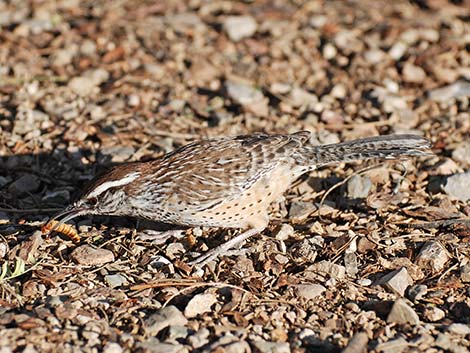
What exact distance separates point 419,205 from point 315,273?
135 cm

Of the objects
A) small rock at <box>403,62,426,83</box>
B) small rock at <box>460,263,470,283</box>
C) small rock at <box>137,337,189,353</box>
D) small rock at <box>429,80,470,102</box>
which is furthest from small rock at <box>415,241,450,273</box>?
small rock at <box>403,62,426,83</box>

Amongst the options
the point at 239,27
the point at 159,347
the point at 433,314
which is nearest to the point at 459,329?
the point at 433,314

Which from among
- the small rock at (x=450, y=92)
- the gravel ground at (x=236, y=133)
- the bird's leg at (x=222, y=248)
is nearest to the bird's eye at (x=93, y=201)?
the gravel ground at (x=236, y=133)

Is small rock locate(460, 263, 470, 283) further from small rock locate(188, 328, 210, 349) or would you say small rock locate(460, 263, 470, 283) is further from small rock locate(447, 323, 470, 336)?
small rock locate(188, 328, 210, 349)

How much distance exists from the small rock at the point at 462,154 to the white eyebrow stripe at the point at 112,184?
2.99 metres

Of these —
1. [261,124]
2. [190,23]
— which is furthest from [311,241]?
[190,23]

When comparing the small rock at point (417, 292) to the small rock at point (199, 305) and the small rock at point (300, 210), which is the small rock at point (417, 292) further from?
the small rock at point (199, 305)

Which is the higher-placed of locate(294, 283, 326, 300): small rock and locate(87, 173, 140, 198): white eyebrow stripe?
locate(87, 173, 140, 198): white eyebrow stripe

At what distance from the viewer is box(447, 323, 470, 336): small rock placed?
4.99m

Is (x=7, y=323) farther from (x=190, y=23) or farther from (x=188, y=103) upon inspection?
(x=190, y=23)

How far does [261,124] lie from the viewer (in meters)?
7.75

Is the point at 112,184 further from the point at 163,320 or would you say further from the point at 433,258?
the point at 433,258

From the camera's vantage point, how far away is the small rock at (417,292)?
5.36 m

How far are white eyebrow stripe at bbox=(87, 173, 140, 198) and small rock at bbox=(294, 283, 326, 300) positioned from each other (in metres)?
1.51
